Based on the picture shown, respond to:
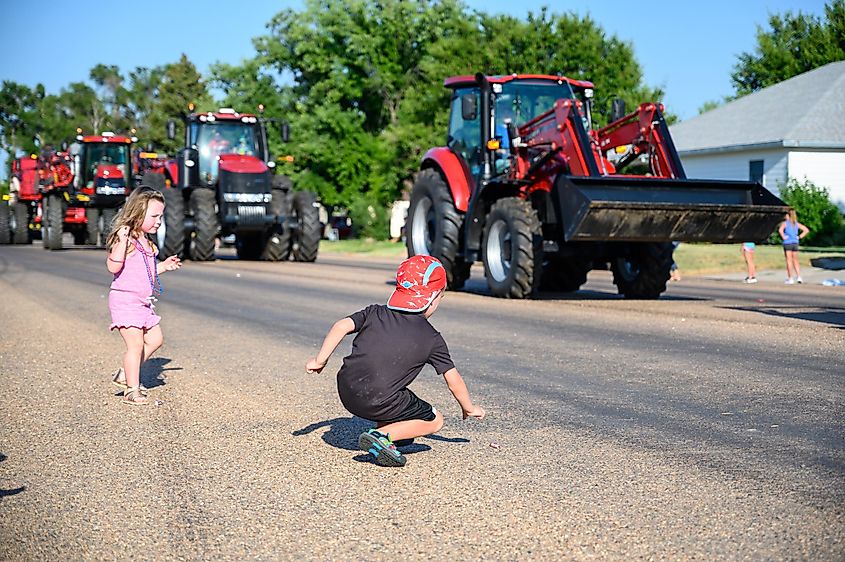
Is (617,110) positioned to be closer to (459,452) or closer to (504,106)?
(504,106)

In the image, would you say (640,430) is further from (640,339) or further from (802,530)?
(640,339)

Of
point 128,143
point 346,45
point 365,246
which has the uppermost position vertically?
point 346,45

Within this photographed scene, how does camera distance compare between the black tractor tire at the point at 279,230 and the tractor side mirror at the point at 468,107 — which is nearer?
the tractor side mirror at the point at 468,107

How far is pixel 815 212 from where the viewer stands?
1414 inches

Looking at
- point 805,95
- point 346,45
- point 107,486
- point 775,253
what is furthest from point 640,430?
point 346,45

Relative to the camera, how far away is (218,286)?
20656 millimetres

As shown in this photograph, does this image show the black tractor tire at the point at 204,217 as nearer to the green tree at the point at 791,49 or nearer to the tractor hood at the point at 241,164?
the tractor hood at the point at 241,164

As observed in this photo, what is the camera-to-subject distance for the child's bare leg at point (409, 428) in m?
6.33

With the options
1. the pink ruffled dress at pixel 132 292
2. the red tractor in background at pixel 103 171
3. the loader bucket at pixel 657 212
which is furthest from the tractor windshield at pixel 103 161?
the pink ruffled dress at pixel 132 292

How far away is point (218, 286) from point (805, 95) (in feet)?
93.1

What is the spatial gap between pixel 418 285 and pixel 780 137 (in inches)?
1344

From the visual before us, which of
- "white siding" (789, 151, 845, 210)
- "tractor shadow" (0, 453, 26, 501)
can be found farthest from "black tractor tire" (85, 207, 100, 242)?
"tractor shadow" (0, 453, 26, 501)

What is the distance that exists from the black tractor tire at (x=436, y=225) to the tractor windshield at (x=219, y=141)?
31.3 ft

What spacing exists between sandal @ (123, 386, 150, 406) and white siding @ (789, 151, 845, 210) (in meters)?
32.9
